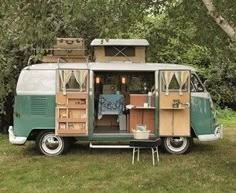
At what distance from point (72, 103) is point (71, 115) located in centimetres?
26

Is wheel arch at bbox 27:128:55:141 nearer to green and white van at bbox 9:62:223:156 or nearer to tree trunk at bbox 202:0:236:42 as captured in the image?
green and white van at bbox 9:62:223:156

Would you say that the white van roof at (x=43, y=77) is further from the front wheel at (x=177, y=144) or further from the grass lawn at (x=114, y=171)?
the front wheel at (x=177, y=144)

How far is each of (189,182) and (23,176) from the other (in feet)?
9.82

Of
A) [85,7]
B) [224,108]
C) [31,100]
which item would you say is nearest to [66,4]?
[85,7]

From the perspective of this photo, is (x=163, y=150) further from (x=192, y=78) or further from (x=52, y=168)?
(x=52, y=168)

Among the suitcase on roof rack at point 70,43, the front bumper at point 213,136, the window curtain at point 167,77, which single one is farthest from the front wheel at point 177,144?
the suitcase on roof rack at point 70,43

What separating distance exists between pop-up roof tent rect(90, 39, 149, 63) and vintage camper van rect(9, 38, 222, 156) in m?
0.30

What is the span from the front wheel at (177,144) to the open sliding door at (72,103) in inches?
74.5

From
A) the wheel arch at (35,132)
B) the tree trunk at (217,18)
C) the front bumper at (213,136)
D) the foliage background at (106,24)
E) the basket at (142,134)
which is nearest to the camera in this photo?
the foliage background at (106,24)

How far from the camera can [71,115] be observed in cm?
1108

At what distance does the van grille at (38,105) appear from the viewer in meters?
11.2

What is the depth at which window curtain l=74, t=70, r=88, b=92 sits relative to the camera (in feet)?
36.4

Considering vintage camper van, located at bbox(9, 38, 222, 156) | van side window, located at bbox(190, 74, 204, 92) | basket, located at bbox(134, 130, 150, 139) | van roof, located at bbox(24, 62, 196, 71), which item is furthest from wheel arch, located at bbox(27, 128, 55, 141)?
van side window, located at bbox(190, 74, 204, 92)

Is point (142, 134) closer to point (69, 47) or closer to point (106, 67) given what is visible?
point (106, 67)
